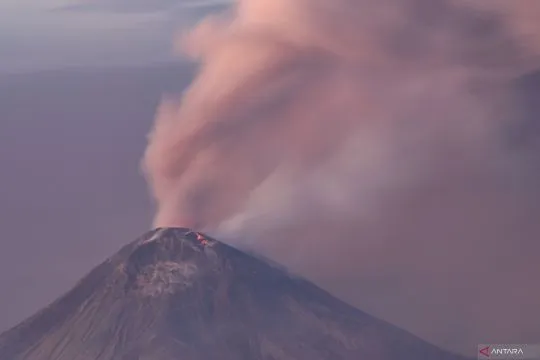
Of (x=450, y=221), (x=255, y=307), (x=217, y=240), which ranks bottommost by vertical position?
(x=255, y=307)

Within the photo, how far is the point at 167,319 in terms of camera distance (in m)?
31.1

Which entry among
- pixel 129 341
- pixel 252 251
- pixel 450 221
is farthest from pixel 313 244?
pixel 129 341

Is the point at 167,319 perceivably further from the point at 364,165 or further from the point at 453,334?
the point at 364,165

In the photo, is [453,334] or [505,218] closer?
[453,334]

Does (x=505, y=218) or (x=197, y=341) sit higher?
(x=505, y=218)

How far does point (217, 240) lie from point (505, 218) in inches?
349

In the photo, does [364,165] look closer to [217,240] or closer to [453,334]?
[217,240]

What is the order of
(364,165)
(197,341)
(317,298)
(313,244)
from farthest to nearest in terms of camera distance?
(364,165) < (313,244) < (317,298) < (197,341)

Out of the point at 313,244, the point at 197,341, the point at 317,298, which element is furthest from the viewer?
the point at 313,244

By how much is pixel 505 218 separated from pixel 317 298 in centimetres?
743

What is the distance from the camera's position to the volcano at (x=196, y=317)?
98.4 ft

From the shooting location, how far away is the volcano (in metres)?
30.0

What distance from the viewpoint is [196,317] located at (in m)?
31.3

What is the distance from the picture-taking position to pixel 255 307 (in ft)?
104
